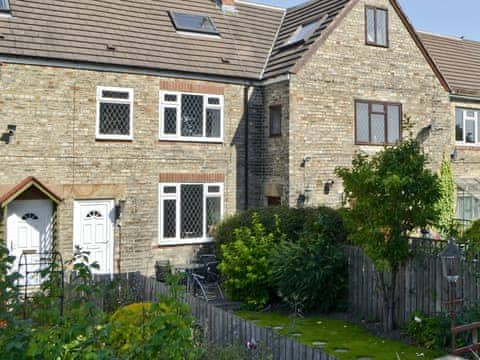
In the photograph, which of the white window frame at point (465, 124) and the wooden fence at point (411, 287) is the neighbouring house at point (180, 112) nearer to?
the white window frame at point (465, 124)

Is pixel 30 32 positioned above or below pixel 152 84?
above

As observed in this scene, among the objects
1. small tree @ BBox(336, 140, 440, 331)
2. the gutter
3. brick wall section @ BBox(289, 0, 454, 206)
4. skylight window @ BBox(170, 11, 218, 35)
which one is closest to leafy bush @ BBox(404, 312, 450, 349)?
small tree @ BBox(336, 140, 440, 331)

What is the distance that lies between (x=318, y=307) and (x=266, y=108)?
824 cm

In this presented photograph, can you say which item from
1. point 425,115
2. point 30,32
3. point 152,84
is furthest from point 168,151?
point 425,115

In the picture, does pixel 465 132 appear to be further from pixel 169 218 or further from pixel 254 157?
pixel 169 218

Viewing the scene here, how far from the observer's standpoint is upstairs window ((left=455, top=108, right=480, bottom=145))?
2244 cm

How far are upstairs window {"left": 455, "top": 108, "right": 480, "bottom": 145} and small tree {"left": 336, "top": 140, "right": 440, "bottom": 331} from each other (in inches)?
515

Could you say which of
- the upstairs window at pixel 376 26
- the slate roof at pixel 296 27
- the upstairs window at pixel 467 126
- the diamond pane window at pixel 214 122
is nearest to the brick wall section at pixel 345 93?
the upstairs window at pixel 376 26

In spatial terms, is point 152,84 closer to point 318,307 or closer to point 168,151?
point 168,151

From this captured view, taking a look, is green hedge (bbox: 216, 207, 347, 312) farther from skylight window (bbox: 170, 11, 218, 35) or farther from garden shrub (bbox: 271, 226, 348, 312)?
skylight window (bbox: 170, 11, 218, 35)

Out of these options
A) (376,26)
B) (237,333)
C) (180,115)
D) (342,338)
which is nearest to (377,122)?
(376,26)

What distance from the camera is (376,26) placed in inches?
749

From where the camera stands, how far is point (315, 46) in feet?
57.9

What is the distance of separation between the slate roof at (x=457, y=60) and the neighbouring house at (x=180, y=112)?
2.59m
